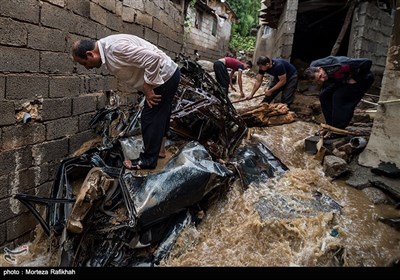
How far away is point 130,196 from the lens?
2510 mm

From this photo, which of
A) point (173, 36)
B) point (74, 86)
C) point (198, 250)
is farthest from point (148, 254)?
point (173, 36)

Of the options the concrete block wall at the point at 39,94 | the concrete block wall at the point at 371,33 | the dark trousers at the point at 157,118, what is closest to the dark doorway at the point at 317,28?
the concrete block wall at the point at 371,33

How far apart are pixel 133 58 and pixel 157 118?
0.62 meters

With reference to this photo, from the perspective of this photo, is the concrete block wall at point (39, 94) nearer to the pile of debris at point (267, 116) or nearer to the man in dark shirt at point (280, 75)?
the pile of debris at point (267, 116)

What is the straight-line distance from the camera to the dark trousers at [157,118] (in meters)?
2.74

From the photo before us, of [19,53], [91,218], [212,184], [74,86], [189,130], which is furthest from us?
[189,130]

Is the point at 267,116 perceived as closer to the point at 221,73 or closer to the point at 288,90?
the point at 288,90

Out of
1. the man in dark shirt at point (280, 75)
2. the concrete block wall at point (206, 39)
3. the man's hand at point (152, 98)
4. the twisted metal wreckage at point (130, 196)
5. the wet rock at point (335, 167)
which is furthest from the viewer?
the concrete block wall at point (206, 39)

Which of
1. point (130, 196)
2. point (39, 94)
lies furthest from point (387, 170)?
point (39, 94)

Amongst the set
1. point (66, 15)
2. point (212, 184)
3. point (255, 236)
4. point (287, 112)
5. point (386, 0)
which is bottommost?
point (255, 236)

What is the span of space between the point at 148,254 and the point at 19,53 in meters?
2.19

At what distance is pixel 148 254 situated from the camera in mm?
2570

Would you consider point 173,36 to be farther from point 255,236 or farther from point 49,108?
point 255,236

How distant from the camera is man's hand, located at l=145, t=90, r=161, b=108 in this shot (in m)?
2.66
